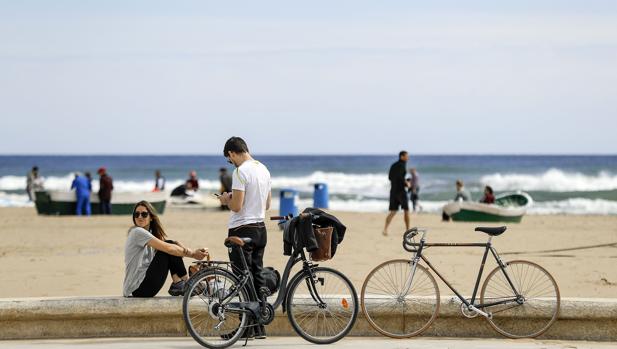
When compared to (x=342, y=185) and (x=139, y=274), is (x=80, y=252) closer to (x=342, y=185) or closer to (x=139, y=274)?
(x=139, y=274)

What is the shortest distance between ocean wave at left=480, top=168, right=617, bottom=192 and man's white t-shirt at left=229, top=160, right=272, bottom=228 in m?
58.7

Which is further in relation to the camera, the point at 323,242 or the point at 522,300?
the point at 522,300

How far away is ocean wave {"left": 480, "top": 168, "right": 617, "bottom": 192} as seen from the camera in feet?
222

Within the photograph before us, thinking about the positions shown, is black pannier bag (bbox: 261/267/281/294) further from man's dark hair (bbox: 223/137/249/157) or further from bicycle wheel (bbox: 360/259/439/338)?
man's dark hair (bbox: 223/137/249/157)

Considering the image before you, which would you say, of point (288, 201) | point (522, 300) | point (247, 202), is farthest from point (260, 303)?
point (288, 201)

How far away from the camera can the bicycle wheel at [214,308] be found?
8.19 m

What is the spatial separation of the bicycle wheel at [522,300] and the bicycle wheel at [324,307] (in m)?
1.21

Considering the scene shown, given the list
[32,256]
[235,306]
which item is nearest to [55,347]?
[235,306]

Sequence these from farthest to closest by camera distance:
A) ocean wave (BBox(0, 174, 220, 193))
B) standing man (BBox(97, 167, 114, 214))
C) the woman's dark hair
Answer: ocean wave (BBox(0, 174, 220, 193)), standing man (BBox(97, 167, 114, 214)), the woman's dark hair

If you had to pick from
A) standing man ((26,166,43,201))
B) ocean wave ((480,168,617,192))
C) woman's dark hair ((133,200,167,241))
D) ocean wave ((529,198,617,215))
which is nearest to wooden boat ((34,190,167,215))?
standing man ((26,166,43,201))

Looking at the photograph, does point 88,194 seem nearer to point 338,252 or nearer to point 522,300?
point 338,252

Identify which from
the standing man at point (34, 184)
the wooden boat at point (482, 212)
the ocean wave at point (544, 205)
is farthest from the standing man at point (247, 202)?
the standing man at point (34, 184)

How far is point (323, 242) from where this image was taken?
27.2ft

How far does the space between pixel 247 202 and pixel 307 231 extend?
1.94 ft
